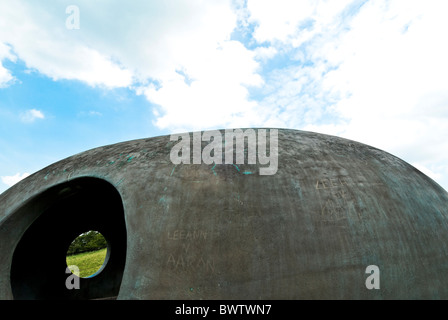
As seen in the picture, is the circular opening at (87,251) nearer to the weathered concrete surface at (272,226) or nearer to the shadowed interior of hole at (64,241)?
the shadowed interior of hole at (64,241)

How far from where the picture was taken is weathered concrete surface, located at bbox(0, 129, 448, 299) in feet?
10.8

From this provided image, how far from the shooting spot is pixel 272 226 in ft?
11.6

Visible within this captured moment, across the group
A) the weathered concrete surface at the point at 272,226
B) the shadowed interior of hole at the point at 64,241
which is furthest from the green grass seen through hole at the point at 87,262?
the weathered concrete surface at the point at 272,226

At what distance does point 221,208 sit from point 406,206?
323cm

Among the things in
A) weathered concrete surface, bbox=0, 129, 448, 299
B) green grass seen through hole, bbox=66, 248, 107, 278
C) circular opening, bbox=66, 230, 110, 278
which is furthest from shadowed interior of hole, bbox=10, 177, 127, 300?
circular opening, bbox=66, 230, 110, 278

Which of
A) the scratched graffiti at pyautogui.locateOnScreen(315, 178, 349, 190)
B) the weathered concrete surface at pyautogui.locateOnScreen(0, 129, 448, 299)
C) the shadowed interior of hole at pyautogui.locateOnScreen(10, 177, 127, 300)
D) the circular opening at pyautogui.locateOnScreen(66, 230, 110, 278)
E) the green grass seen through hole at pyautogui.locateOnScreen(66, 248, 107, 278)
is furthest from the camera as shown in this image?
the circular opening at pyautogui.locateOnScreen(66, 230, 110, 278)

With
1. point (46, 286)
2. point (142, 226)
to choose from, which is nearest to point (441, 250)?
point (142, 226)

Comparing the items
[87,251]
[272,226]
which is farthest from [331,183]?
[87,251]

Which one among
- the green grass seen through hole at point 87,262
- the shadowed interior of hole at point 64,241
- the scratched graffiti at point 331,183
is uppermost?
the scratched graffiti at point 331,183

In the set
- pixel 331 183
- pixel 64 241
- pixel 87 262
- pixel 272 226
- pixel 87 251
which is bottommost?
pixel 87 262

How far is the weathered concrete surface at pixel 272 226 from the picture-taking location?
330 centimetres

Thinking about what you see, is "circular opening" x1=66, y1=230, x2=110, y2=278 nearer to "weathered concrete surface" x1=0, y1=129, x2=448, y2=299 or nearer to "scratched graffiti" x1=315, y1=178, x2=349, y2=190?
"weathered concrete surface" x1=0, y1=129, x2=448, y2=299

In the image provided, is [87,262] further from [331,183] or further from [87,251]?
[331,183]

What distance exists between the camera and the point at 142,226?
3.67 m
